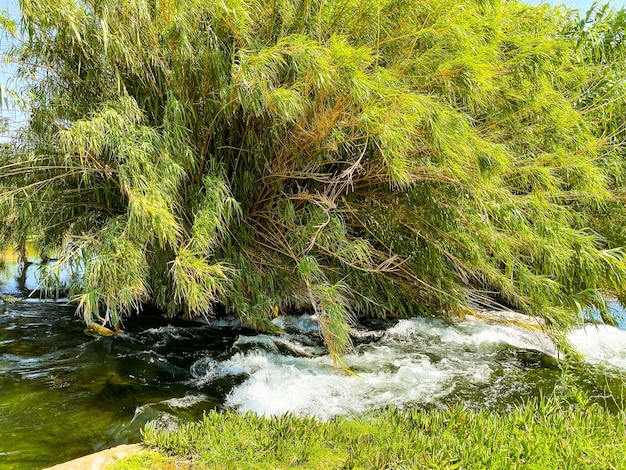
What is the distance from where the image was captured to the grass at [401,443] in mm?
1990

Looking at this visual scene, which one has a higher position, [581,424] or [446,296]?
[446,296]

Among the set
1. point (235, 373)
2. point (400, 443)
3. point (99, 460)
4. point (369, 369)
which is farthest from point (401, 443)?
point (235, 373)

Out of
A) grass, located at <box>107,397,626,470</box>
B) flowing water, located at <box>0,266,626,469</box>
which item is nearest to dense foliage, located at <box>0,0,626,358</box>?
flowing water, located at <box>0,266,626,469</box>

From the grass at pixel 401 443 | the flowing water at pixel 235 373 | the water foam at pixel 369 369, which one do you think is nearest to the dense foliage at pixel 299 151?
the water foam at pixel 369 369

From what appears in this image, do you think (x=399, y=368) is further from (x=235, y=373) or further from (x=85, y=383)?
(x=85, y=383)

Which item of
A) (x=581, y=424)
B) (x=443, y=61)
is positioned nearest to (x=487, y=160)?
(x=443, y=61)

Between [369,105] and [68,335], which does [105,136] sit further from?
[68,335]

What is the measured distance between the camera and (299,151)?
4.05m

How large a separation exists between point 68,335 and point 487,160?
5.20 meters

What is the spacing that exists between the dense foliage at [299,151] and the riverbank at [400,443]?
121 cm

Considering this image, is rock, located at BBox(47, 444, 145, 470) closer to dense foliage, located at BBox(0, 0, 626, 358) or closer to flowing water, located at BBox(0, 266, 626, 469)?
flowing water, located at BBox(0, 266, 626, 469)

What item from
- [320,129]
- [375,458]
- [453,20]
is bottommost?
[375,458]

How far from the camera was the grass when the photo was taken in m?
1.99

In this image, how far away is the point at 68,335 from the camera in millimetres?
5227
